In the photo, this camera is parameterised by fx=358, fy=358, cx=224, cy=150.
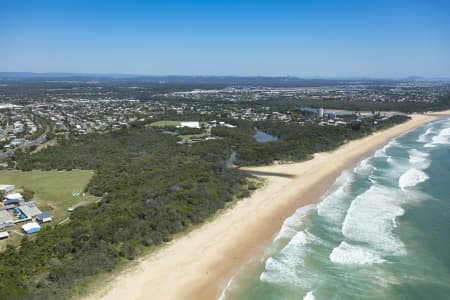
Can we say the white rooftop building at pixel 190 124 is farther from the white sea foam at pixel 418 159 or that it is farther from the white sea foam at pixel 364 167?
the white sea foam at pixel 418 159

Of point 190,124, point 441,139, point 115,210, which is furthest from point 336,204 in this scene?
point 190,124

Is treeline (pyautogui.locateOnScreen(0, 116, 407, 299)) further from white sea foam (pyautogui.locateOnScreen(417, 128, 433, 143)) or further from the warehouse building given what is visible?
white sea foam (pyautogui.locateOnScreen(417, 128, 433, 143))

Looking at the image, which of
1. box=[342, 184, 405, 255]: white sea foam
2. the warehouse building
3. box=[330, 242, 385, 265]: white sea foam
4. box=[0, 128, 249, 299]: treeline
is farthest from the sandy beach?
the warehouse building

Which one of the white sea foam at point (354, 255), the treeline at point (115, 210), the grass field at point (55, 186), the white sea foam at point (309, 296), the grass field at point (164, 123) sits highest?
the grass field at point (164, 123)

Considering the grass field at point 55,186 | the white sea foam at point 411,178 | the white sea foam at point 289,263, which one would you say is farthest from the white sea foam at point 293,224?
the grass field at point 55,186

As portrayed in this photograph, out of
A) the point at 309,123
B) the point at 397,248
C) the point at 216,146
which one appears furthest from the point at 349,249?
the point at 309,123

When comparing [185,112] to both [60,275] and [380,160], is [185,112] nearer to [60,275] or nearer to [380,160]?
[380,160]

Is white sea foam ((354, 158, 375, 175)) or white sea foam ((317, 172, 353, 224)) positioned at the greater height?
white sea foam ((354, 158, 375, 175))
